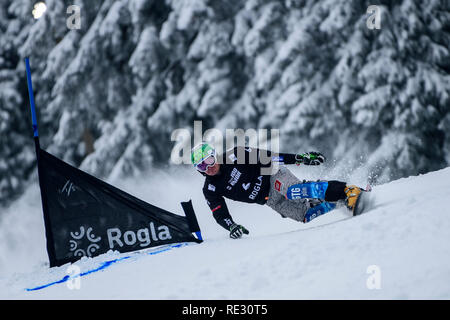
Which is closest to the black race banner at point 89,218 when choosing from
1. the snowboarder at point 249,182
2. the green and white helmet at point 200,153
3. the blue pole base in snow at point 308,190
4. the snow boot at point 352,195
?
the snowboarder at point 249,182

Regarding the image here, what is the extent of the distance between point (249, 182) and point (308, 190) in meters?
0.69

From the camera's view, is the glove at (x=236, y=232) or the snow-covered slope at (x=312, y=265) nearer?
the snow-covered slope at (x=312, y=265)

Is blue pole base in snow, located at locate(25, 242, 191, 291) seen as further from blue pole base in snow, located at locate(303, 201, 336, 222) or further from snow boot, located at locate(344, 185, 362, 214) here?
snow boot, located at locate(344, 185, 362, 214)

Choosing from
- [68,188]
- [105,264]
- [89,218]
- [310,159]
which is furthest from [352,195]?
[68,188]

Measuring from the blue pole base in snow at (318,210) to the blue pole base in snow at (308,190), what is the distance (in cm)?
40

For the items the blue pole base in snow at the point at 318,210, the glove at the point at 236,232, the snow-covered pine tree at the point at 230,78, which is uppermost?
the snow-covered pine tree at the point at 230,78

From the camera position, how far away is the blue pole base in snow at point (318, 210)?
561 cm

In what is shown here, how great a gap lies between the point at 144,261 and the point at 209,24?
7498 millimetres

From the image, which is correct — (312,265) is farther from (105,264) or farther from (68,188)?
(68,188)

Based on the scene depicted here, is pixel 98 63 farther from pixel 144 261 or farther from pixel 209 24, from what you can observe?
pixel 144 261

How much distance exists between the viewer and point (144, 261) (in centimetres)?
493

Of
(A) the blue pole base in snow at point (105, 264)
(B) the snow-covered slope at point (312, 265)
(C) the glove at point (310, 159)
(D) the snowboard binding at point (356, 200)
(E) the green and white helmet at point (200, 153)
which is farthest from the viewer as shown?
(C) the glove at point (310, 159)

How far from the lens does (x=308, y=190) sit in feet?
17.4

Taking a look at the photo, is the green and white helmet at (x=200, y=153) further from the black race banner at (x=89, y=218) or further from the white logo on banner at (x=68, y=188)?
the white logo on banner at (x=68, y=188)
